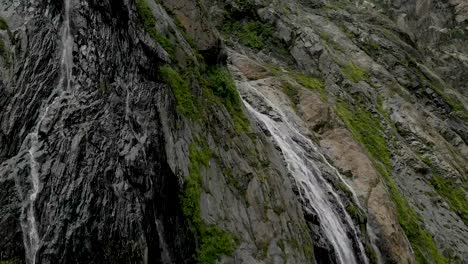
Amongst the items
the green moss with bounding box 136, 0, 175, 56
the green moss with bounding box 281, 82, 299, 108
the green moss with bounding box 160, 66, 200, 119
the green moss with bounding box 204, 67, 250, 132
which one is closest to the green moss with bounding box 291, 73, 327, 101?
the green moss with bounding box 281, 82, 299, 108

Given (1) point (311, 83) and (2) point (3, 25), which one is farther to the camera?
(1) point (311, 83)

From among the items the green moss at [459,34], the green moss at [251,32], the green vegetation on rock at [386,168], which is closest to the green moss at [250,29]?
the green moss at [251,32]

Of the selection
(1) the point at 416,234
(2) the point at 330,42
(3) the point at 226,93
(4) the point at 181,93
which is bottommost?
(1) the point at 416,234

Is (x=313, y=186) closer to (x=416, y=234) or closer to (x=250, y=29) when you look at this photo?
(x=416, y=234)

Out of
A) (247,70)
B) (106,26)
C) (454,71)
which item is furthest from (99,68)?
(454,71)

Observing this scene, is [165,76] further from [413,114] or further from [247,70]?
[413,114]

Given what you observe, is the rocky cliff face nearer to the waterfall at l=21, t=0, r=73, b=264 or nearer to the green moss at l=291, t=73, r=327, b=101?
the waterfall at l=21, t=0, r=73, b=264

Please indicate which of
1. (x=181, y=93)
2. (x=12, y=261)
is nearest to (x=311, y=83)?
(x=181, y=93)
